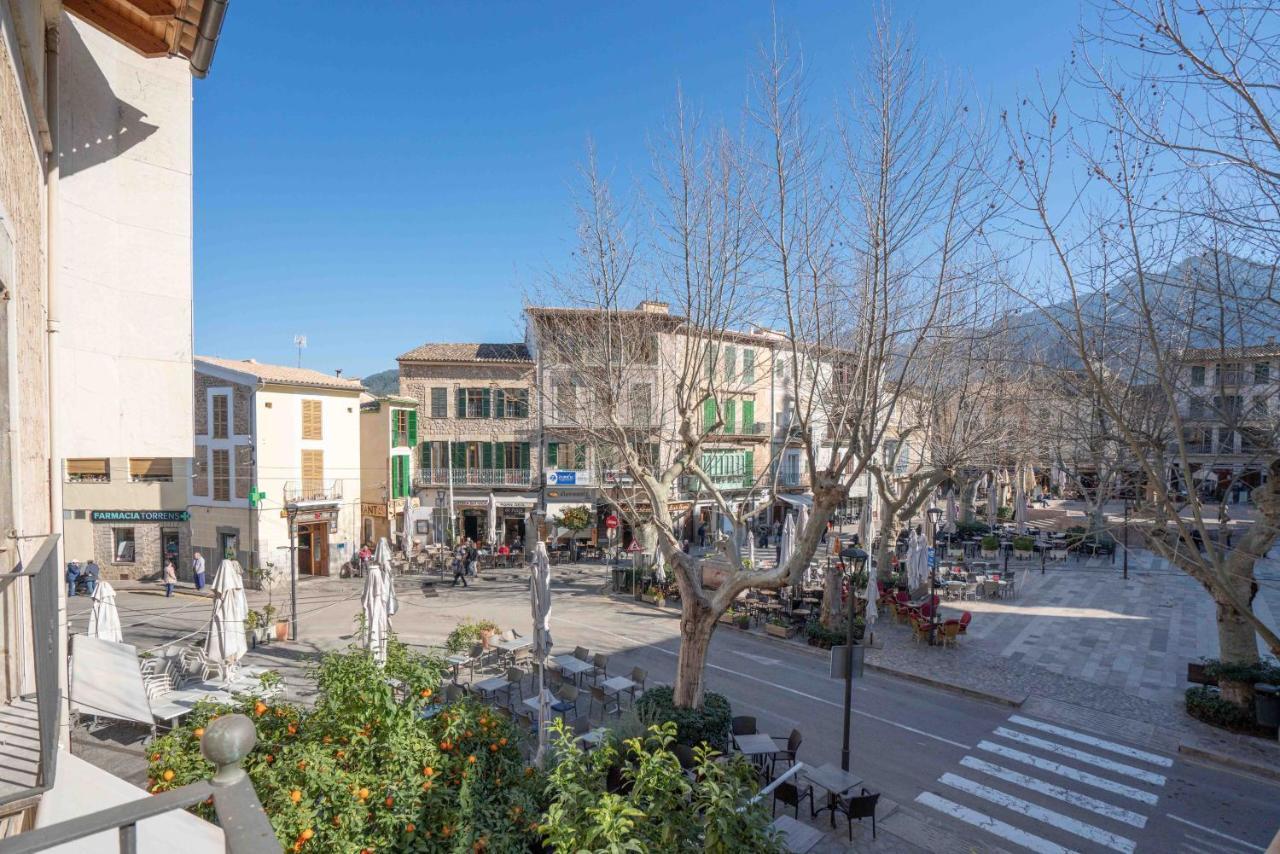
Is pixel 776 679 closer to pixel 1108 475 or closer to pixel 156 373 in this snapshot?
pixel 1108 475

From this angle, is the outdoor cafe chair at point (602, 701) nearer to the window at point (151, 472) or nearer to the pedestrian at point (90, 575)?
the pedestrian at point (90, 575)

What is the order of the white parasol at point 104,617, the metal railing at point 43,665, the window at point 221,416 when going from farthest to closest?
the window at point 221,416, the white parasol at point 104,617, the metal railing at point 43,665

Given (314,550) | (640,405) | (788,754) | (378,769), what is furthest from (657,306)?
(314,550)

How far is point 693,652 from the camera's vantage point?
383 inches

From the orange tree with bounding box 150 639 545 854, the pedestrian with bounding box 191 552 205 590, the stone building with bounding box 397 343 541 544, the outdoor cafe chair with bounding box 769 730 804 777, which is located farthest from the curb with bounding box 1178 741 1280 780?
the pedestrian with bounding box 191 552 205 590

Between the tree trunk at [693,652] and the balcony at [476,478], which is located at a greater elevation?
the balcony at [476,478]

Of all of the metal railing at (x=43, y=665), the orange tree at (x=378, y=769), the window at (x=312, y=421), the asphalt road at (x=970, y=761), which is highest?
the window at (x=312, y=421)

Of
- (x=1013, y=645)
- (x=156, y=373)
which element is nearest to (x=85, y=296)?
(x=156, y=373)

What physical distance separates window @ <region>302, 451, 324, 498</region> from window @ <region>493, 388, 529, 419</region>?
766 centimetres

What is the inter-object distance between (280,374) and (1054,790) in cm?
2729

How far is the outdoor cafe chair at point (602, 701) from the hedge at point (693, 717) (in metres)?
2.15

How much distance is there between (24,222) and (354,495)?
89.7 feet

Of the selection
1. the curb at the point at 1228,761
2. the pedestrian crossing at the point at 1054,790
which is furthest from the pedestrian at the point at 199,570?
the curb at the point at 1228,761

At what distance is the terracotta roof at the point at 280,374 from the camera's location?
Result: 25.3 meters
